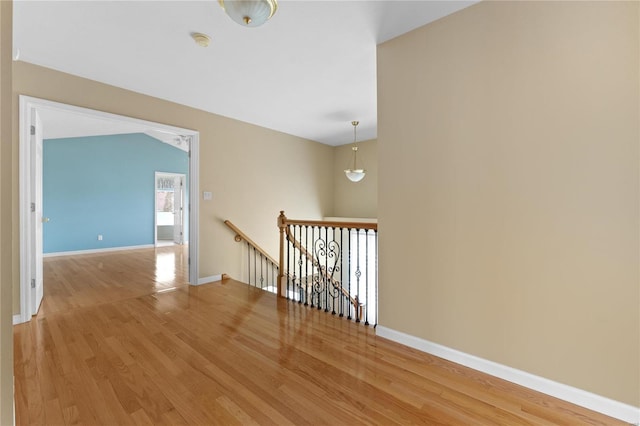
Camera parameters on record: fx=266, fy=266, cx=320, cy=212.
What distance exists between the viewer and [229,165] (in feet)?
14.1

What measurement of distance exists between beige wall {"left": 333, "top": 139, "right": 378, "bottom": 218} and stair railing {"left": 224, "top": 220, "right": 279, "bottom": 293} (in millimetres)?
2372

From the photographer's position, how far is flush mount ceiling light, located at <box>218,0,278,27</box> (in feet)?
4.86

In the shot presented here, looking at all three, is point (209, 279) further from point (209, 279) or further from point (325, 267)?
point (325, 267)

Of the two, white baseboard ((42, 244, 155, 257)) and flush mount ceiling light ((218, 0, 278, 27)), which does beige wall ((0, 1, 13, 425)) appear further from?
white baseboard ((42, 244, 155, 257))

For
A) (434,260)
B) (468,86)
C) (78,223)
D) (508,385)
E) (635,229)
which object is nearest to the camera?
(635,229)

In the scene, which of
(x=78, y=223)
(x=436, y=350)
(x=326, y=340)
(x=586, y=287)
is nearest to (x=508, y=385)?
(x=436, y=350)

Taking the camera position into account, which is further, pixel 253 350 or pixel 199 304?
pixel 199 304

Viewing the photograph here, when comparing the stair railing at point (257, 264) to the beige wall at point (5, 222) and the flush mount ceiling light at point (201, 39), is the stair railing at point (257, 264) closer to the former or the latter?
the flush mount ceiling light at point (201, 39)

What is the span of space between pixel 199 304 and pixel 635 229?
141 inches

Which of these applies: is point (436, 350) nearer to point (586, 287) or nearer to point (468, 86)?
point (586, 287)

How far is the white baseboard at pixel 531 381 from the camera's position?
143cm

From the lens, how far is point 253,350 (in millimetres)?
2084

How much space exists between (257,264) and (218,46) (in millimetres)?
3325

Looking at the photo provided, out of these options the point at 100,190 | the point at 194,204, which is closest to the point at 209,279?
the point at 194,204
